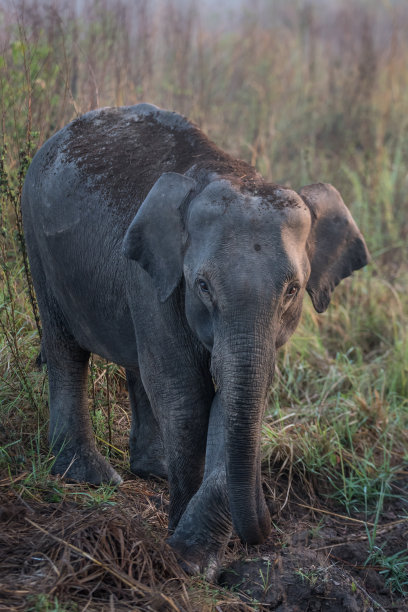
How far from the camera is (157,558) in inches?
116

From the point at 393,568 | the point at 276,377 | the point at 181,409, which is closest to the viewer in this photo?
the point at 181,409

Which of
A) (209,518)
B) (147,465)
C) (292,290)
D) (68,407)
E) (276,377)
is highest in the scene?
(292,290)

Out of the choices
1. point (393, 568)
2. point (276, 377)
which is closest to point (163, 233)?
point (393, 568)

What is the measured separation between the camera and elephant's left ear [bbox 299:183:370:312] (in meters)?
3.33

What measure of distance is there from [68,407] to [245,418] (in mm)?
1628

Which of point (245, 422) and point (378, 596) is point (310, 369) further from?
point (245, 422)

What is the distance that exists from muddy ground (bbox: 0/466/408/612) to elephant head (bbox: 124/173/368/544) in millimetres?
→ 367

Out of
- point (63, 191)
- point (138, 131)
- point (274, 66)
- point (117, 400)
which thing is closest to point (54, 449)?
point (117, 400)

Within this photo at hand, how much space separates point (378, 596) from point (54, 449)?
1703mm

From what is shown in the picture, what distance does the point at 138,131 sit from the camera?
380 cm

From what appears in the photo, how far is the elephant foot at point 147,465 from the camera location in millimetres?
4250

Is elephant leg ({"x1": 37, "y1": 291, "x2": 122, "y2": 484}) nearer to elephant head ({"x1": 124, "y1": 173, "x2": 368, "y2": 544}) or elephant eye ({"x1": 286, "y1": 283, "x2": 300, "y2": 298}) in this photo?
elephant head ({"x1": 124, "y1": 173, "x2": 368, "y2": 544})

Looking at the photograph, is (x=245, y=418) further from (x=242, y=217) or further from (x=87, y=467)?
(x=87, y=467)

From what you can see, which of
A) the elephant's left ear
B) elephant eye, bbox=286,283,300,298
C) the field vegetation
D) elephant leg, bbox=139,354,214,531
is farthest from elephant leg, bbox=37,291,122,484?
elephant eye, bbox=286,283,300,298
